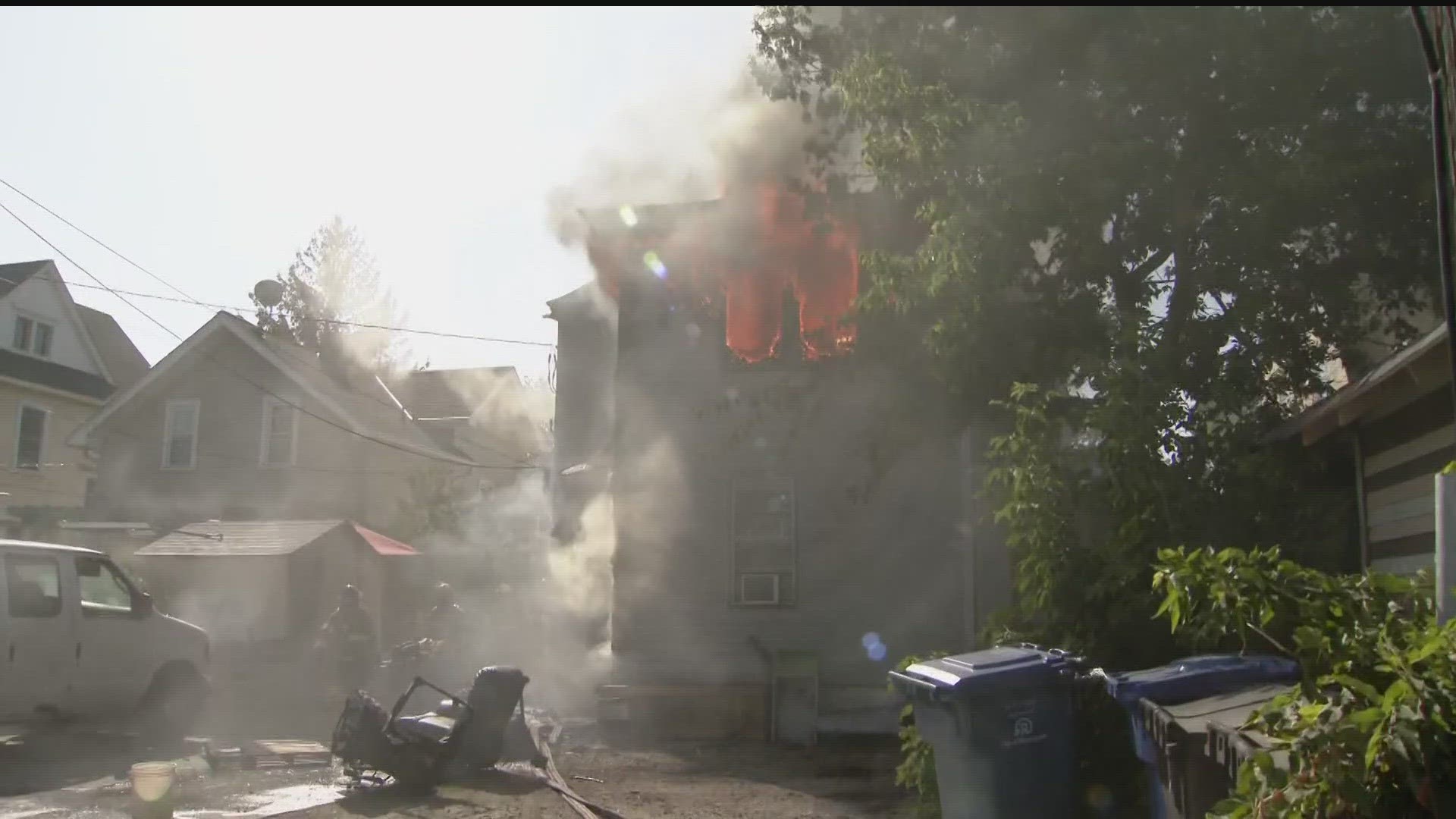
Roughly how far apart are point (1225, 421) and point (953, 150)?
10.6 feet

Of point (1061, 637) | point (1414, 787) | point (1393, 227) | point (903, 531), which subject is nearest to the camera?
point (1414, 787)

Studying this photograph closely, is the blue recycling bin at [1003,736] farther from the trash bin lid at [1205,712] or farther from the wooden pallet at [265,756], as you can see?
the wooden pallet at [265,756]

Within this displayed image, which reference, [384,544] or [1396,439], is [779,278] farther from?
[384,544]

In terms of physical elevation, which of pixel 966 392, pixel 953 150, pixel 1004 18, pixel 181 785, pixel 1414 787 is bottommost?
pixel 181 785

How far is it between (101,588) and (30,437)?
1811 cm

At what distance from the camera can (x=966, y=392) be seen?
1136 cm

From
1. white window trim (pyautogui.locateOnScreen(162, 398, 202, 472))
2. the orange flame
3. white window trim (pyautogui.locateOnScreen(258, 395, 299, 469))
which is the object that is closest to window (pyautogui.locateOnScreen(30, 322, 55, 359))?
white window trim (pyautogui.locateOnScreen(162, 398, 202, 472))

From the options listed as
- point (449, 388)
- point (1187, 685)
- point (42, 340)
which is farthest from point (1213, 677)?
point (449, 388)

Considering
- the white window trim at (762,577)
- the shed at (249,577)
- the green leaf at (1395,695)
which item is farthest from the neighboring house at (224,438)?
the green leaf at (1395,695)

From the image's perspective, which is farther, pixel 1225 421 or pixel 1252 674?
pixel 1225 421

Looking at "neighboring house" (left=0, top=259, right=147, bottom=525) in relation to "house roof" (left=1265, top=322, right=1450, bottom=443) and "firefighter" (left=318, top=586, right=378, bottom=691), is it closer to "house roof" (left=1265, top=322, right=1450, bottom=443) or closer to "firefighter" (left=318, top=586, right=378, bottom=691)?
"firefighter" (left=318, top=586, right=378, bottom=691)

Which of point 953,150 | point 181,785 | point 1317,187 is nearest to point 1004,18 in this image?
point 953,150

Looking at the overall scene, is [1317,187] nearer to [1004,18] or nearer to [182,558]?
[1004,18]

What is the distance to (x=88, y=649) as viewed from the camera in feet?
36.2
